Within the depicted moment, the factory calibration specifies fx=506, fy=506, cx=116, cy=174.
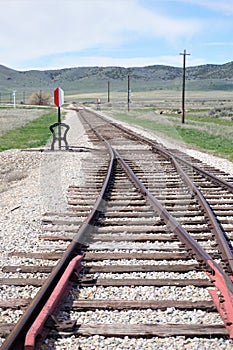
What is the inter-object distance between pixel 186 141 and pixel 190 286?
18.8m

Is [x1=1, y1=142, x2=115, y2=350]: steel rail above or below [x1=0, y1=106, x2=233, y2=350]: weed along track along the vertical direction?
above

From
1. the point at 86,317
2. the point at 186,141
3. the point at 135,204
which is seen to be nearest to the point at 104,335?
the point at 86,317

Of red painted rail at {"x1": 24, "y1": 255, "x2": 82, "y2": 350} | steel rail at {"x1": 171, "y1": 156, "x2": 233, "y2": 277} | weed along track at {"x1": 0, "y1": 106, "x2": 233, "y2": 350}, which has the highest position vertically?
steel rail at {"x1": 171, "y1": 156, "x2": 233, "y2": 277}

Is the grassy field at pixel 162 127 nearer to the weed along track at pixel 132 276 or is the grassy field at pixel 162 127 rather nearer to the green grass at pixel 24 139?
the green grass at pixel 24 139

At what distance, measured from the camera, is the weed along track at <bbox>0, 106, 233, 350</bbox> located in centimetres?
400

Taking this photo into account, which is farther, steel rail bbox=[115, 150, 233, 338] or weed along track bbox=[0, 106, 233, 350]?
steel rail bbox=[115, 150, 233, 338]

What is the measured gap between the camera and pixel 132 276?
5.27 metres

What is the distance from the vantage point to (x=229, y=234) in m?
6.75

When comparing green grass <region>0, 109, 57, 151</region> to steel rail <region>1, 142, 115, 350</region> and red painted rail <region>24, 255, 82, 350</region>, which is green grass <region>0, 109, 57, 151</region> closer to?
steel rail <region>1, 142, 115, 350</region>

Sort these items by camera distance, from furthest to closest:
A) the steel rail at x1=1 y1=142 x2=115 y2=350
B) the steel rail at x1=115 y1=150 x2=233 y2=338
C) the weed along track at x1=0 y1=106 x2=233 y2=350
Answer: the steel rail at x1=115 y1=150 x2=233 y2=338 < the weed along track at x1=0 y1=106 x2=233 y2=350 < the steel rail at x1=1 y1=142 x2=115 y2=350

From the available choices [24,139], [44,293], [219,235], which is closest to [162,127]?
[24,139]

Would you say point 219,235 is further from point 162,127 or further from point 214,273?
point 162,127

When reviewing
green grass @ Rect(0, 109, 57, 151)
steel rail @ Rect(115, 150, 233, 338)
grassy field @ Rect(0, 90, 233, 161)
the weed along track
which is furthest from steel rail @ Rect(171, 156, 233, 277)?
green grass @ Rect(0, 109, 57, 151)

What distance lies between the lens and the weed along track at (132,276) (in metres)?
4.00
